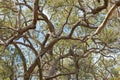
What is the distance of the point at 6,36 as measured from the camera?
8297 millimetres

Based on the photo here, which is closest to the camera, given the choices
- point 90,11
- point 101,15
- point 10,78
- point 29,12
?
point 90,11

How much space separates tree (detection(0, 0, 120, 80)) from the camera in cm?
797

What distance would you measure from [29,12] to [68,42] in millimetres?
1488

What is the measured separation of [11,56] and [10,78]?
582mm

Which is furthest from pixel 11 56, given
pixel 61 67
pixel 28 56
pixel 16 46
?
pixel 61 67

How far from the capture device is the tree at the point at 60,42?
7.97 meters

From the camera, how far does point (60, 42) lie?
30.1 ft

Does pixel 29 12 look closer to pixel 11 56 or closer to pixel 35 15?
pixel 11 56

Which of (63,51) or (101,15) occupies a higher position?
(101,15)

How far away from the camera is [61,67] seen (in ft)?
31.5

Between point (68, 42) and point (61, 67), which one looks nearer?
point (68, 42)

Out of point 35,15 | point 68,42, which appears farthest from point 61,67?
point 35,15

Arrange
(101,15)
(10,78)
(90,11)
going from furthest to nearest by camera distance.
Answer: (101,15) → (10,78) → (90,11)

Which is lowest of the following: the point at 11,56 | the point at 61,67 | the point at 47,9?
the point at 61,67
